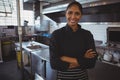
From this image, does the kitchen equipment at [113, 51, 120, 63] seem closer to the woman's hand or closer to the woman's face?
the woman's hand

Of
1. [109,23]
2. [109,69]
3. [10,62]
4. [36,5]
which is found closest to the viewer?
[109,69]

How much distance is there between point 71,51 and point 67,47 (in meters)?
0.05

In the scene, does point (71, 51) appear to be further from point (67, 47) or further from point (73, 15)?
point (73, 15)

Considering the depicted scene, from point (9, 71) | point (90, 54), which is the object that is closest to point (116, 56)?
point (90, 54)

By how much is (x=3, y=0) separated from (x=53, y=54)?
5398 millimetres

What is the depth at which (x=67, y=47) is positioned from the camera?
1.29 m

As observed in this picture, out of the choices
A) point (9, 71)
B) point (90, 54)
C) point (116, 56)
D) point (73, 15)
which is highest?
point (73, 15)

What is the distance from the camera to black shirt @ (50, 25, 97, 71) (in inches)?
50.7

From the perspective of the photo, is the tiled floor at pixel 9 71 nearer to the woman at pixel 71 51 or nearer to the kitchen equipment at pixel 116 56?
the kitchen equipment at pixel 116 56

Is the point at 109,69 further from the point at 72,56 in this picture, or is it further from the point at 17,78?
the point at 17,78

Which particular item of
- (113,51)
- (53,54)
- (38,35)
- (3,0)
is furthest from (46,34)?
(53,54)

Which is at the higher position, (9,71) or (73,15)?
(73,15)

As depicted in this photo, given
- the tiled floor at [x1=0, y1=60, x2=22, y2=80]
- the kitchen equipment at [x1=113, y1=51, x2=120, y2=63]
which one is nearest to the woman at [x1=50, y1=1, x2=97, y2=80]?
the kitchen equipment at [x1=113, y1=51, x2=120, y2=63]

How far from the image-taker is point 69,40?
51.5 inches
